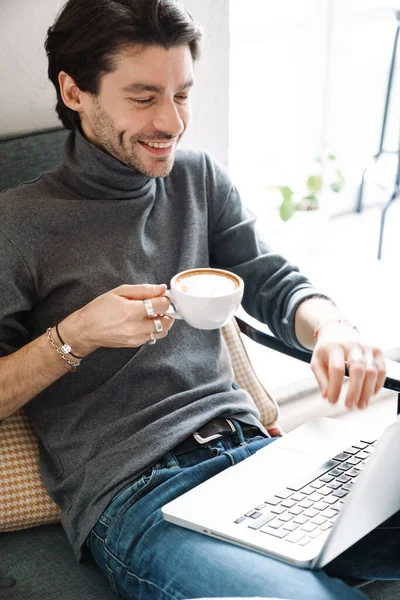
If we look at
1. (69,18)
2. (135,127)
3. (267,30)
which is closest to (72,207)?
(135,127)

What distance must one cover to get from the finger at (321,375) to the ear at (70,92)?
0.64 metres

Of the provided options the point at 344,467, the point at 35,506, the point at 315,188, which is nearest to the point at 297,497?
the point at 344,467

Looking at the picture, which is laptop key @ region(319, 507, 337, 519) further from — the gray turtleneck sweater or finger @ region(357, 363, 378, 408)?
the gray turtleneck sweater

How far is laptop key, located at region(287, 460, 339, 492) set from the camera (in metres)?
1.28

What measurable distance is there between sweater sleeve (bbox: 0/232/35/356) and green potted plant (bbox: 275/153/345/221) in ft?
6.04

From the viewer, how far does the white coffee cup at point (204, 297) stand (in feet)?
3.85

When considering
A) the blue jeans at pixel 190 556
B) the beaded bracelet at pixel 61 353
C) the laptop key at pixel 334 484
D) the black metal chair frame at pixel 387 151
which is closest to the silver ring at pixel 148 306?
the beaded bracelet at pixel 61 353

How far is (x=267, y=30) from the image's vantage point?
11.0 feet

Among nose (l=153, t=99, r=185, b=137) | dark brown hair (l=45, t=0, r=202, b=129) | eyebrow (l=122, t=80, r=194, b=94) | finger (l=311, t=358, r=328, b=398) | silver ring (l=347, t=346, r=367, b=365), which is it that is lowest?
finger (l=311, t=358, r=328, b=398)

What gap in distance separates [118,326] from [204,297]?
14cm

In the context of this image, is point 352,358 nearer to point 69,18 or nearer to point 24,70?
point 69,18

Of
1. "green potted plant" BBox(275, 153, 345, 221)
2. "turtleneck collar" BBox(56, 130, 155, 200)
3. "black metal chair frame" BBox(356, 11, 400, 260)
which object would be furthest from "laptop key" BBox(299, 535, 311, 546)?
"black metal chair frame" BBox(356, 11, 400, 260)

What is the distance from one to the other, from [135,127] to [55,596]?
0.81 metres

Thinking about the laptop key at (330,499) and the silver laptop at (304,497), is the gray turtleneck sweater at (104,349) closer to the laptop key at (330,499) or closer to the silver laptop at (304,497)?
the silver laptop at (304,497)
